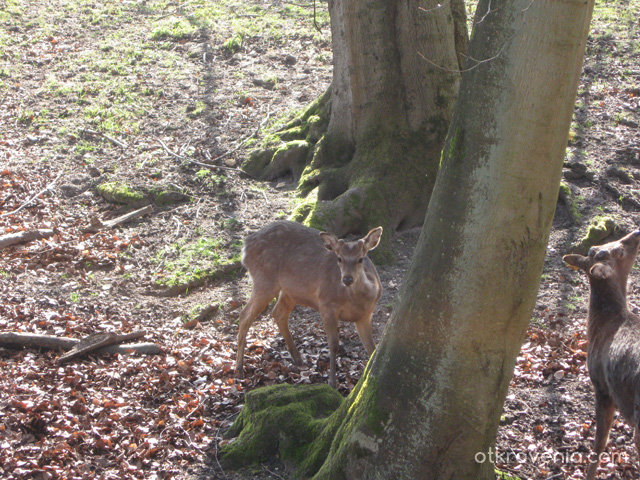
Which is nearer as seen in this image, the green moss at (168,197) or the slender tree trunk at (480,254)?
the slender tree trunk at (480,254)

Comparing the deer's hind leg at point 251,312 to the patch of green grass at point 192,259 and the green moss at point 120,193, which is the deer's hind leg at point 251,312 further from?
the green moss at point 120,193

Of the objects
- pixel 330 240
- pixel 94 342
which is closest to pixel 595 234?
pixel 330 240

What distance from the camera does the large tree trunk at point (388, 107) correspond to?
32.1ft

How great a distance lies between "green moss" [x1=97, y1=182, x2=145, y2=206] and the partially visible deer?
750 centimetres

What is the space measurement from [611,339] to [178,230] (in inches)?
272

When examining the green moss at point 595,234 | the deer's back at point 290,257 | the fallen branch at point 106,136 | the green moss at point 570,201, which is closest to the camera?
the deer's back at point 290,257

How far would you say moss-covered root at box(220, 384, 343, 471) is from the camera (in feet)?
18.7

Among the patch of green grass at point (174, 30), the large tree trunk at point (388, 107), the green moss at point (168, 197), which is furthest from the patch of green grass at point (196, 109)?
the large tree trunk at point (388, 107)

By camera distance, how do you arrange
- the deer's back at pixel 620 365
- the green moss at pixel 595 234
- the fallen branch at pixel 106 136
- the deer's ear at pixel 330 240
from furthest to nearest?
the fallen branch at pixel 106 136
the green moss at pixel 595 234
the deer's ear at pixel 330 240
the deer's back at pixel 620 365

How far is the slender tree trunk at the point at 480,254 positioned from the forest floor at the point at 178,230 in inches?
54.1

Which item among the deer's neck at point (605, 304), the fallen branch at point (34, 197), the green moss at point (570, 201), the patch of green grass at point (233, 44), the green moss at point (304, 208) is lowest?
the fallen branch at point (34, 197)

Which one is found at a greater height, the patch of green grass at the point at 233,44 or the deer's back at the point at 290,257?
the patch of green grass at the point at 233,44

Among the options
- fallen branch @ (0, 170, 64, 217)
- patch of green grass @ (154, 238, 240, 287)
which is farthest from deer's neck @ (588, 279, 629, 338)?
fallen branch @ (0, 170, 64, 217)

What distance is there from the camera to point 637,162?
406 inches
